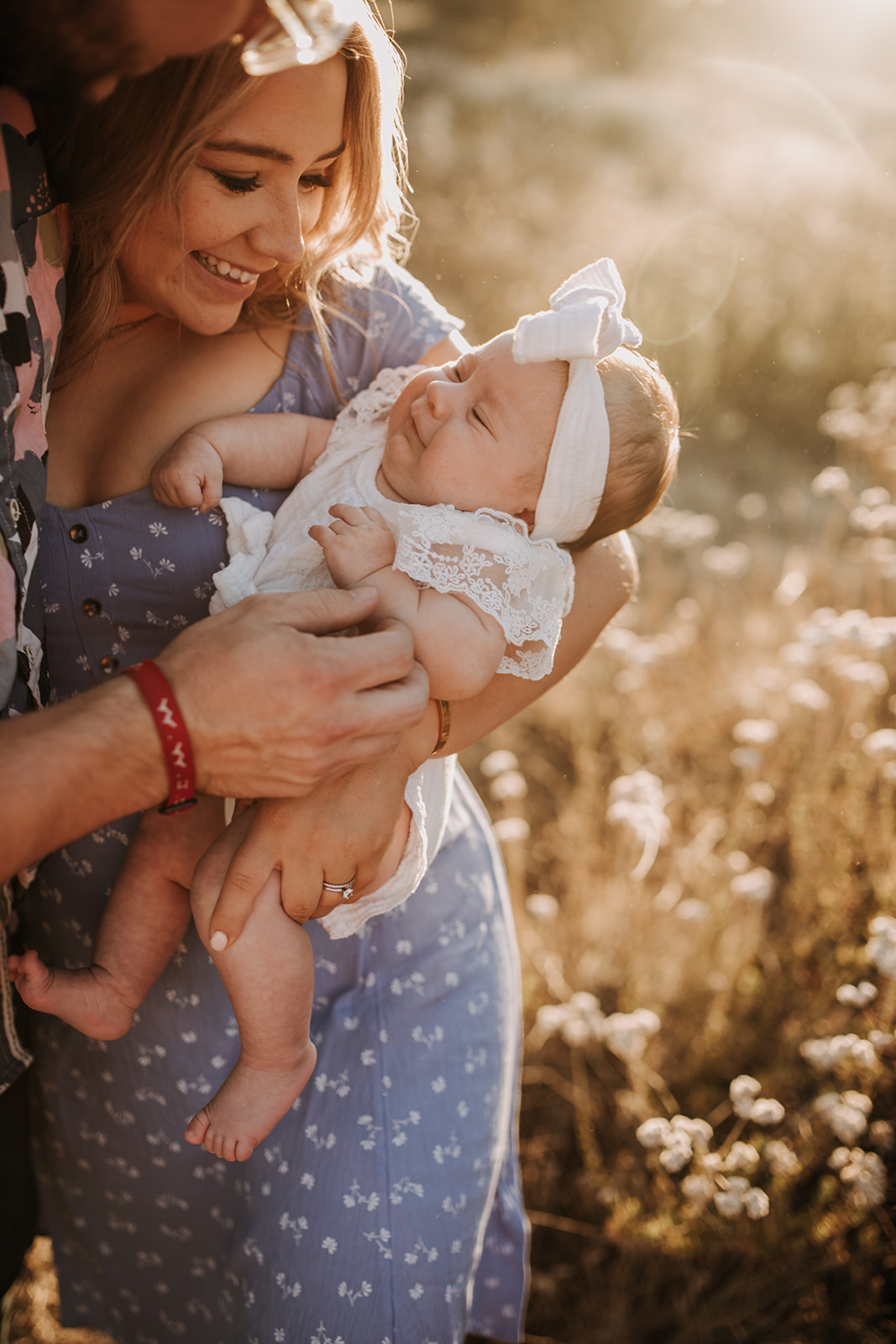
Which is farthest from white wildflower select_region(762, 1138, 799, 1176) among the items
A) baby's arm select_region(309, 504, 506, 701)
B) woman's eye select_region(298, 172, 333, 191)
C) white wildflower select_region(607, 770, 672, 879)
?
woman's eye select_region(298, 172, 333, 191)

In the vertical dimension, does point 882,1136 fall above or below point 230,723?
below

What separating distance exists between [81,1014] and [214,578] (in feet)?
2.55

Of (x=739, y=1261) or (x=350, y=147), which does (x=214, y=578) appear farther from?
(x=739, y=1261)

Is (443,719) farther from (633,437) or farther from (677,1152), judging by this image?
(677,1152)

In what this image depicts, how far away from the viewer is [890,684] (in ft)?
10.0

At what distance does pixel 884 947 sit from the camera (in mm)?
1868

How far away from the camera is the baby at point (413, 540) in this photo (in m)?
1.40

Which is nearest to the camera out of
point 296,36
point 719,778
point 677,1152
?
point 296,36

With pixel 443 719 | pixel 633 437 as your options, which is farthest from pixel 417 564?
pixel 633 437

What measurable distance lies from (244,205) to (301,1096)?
1.54 m

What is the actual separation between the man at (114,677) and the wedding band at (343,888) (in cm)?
23

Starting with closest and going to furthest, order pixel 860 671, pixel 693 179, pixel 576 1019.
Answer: pixel 576 1019 → pixel 860 671 → pixel 693 179

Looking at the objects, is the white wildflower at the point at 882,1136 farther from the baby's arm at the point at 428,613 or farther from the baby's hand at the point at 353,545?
the baby's hand at the point at 353,545

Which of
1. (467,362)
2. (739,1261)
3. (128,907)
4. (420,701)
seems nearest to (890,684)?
(739,1261)
